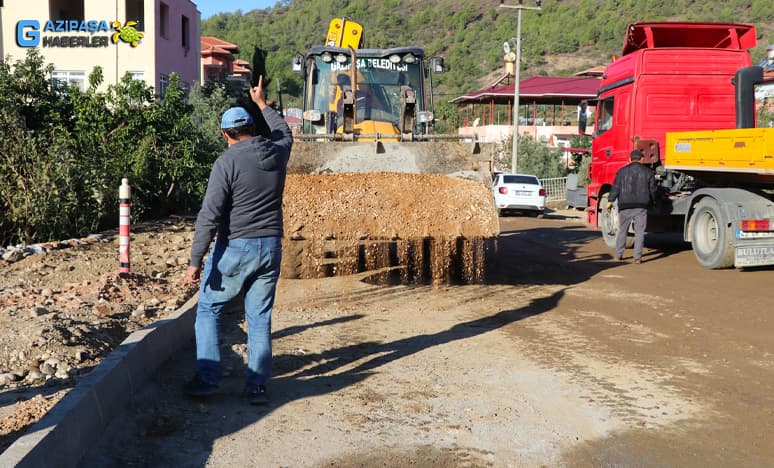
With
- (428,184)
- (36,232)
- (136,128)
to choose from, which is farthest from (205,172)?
(428,184)

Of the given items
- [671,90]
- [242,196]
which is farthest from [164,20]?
[242,196]


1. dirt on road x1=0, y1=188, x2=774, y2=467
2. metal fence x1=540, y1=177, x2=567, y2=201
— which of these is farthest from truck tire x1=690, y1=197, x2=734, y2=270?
metal fence x1=540, y1=177, x2=567, y2=201

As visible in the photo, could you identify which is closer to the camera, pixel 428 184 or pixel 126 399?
pixel 126 399

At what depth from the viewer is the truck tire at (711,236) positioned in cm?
1138

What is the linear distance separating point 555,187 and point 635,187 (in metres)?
24.2

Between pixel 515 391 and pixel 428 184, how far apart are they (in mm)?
4402

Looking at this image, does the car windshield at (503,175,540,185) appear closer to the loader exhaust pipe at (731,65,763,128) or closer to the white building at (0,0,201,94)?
the loader exhaust pipe at (731,65,763,128)

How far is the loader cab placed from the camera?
509 inches

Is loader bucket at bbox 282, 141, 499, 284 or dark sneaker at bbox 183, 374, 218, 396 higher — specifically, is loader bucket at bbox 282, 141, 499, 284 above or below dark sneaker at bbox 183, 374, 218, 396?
above

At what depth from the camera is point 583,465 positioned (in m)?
4.15

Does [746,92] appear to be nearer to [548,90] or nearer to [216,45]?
[548,90]

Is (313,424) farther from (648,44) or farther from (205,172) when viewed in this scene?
(205,172)

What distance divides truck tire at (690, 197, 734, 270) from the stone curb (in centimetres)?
806

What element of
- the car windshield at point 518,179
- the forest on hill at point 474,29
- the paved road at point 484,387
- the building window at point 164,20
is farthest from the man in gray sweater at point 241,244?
the forest on hill at point 474,29
